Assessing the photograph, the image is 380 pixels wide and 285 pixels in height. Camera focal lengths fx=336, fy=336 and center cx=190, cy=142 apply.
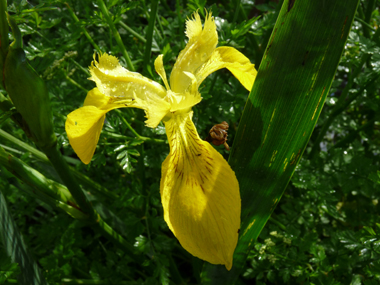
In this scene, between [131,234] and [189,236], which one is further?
[131,234]

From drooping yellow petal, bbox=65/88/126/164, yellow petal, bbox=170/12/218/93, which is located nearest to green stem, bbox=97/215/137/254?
drooping yellow petal, bbox=65/88/126/164

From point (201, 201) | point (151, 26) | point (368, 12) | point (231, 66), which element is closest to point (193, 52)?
point (231, 66)

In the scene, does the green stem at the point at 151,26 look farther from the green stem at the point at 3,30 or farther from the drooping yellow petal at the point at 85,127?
the green stem at the point at 3,30

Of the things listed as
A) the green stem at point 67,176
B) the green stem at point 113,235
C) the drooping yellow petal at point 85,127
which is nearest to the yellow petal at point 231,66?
the drooping yellow petal at point 85,127

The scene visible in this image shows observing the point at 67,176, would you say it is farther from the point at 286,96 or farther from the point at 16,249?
the point at 286,96

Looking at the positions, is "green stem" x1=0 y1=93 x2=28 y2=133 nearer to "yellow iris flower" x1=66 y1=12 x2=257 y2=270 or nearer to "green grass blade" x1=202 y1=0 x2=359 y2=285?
"yellow iris flower" x1=66 y1=12 x2=257 y2=270

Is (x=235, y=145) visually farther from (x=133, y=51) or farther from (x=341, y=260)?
(x=133, y=51)

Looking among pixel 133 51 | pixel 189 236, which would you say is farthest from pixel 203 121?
pixel 189 236
